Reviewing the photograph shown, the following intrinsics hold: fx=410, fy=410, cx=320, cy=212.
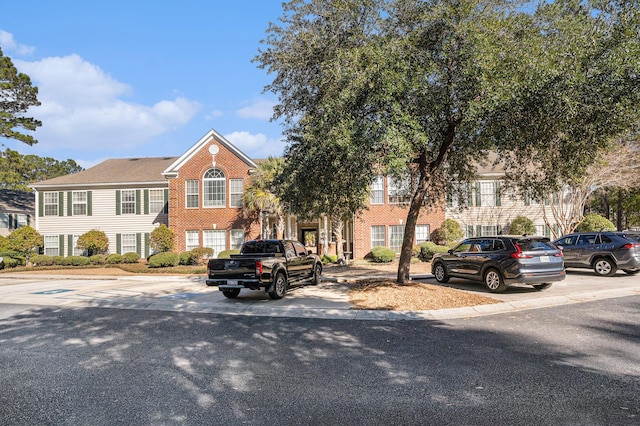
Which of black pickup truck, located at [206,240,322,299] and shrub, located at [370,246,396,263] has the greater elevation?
black pickup truck, located at [206,240,322,299]

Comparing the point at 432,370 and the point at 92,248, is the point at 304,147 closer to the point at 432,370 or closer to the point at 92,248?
the point at 432,370

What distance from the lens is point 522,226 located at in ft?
87.2

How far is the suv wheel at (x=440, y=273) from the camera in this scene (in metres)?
14.5

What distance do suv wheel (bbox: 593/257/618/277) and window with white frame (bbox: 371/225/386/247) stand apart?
44.9ft

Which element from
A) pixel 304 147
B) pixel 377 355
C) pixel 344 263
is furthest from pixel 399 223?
pixel 377 355

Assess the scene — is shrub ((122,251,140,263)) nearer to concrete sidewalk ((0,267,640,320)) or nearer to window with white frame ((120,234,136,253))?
window with white frame ((120,234,136,253))

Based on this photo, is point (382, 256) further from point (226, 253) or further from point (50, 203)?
point (50, 203)

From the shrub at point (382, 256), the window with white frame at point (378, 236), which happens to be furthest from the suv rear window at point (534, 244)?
the window with white frame at point (378, 236)

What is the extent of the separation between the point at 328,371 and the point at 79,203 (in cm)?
2982

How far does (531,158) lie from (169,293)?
40.3 feet

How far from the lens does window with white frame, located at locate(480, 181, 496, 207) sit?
2795cm

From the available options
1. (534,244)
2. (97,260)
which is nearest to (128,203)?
(97,260)

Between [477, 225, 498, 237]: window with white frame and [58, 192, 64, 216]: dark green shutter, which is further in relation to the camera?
[58, 192, 64, 216]: dark green shutter

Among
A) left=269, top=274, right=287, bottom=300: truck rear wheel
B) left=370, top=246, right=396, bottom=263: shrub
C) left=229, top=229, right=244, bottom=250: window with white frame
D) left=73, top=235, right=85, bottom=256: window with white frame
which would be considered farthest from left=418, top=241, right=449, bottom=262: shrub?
left=73, top=235, right=85, bottom=256: window with white frame
